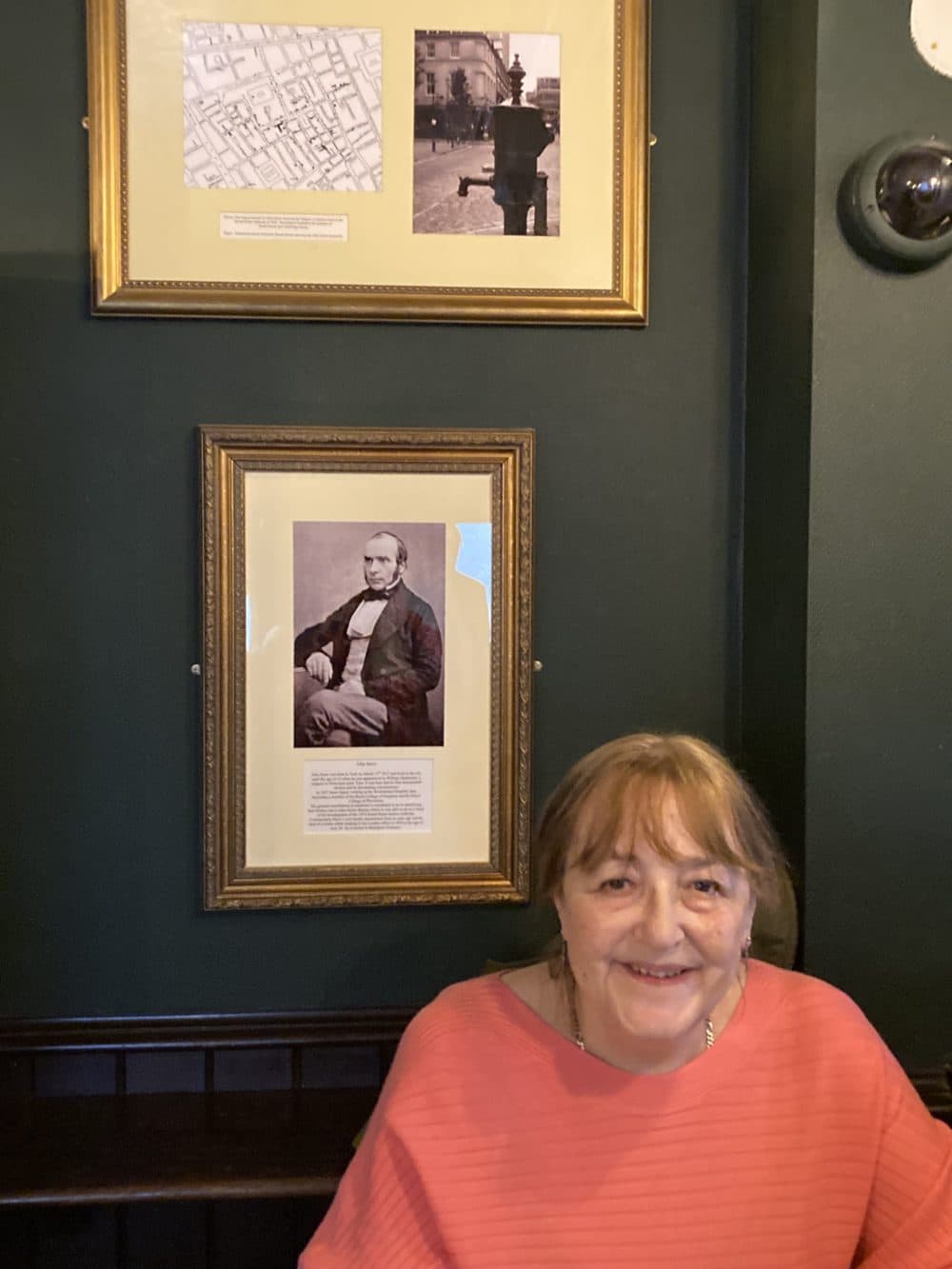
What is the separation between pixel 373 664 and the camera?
156cm

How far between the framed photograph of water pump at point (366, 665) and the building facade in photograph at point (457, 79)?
0.46 metres

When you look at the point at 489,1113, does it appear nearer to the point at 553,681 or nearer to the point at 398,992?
the point at 398,992

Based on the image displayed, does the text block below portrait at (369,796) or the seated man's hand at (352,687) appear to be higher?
the seated man's hand at (352,687)

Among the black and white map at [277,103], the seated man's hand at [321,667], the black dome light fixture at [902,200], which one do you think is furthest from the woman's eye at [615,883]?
the black and white map at [277,103]

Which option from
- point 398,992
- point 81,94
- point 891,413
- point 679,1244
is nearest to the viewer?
point 679,1244

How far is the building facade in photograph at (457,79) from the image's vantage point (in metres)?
1.52

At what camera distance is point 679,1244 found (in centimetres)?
108

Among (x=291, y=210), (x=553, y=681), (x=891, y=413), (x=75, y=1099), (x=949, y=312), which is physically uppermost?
(x=291, y=210)

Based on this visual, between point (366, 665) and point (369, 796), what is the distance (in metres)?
0.20

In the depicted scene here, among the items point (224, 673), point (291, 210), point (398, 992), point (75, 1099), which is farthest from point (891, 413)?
point (75, 1099)

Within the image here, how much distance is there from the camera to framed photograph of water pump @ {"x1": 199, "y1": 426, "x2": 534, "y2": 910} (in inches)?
60.2

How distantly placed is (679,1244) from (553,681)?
78cm

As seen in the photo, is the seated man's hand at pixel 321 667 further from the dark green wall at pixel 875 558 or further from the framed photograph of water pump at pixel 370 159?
the dark green wall at pixel 875 558

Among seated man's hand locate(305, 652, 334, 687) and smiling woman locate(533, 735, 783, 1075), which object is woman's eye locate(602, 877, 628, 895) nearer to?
smiling woman locate(533, 735, 783, 1075)
